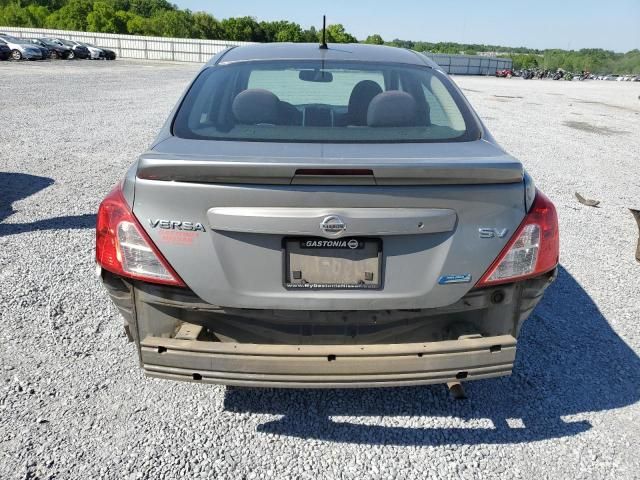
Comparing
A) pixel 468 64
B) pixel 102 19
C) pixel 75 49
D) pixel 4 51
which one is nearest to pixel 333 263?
pixel 4 51

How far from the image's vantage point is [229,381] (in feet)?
7.43

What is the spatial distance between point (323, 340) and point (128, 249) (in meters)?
0.92

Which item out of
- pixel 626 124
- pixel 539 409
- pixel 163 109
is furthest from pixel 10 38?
pixel 539 409

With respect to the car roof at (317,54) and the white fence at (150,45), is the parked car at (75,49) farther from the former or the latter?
the car roof at (317,54)

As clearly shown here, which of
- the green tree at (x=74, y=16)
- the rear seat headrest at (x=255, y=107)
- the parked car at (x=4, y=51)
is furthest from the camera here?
the green tree at (x=74, y=16)

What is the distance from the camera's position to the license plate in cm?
222

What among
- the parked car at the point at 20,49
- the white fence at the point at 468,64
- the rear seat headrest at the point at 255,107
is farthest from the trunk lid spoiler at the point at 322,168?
the white fence at the point at 468,64

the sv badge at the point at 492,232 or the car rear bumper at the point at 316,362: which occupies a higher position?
the sv badge at the point at 492,232

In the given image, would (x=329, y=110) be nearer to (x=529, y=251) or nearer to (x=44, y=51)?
(x=529, y=251)

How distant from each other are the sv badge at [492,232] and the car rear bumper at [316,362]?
1.47ft

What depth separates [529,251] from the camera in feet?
7.83

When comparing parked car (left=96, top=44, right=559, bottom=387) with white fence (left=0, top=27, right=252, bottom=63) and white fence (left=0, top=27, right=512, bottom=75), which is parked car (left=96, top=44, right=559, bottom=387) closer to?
white fence (left=0, top=27, right=512, bottom=75)

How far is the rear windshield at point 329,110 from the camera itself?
2.77 meters

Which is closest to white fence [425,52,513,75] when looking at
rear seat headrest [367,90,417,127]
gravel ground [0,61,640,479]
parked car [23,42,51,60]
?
parked car [23,42,51,60]
